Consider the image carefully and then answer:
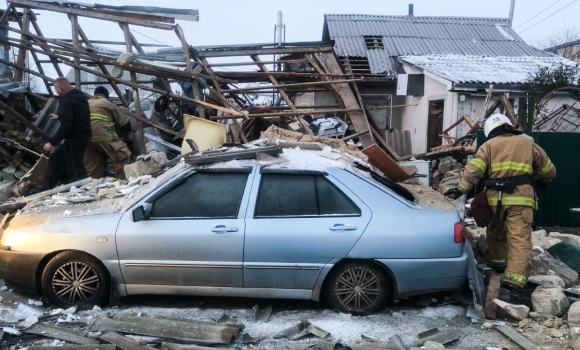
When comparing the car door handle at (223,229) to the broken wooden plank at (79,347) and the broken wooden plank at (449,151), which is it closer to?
the broken wooden plank at (79,347)

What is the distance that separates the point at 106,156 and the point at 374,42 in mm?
13156

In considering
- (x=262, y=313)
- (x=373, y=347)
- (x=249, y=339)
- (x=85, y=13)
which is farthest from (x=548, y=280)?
(x=85, y=13)

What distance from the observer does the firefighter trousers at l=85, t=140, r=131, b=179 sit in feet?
29.5

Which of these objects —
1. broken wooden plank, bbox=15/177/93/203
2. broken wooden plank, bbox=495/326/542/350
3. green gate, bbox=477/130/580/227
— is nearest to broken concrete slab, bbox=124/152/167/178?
broken wooden plank, bbox=15/177/93/203

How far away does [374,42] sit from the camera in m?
20.2

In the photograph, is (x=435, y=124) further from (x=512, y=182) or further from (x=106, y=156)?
(x=512, y=182)

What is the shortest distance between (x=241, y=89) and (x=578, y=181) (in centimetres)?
653

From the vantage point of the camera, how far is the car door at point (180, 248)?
4.94m

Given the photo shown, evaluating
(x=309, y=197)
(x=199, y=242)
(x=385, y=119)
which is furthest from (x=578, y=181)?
(x=385, y=119)

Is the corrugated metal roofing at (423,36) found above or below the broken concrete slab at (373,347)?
above

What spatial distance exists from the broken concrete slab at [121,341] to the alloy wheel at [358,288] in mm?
1674

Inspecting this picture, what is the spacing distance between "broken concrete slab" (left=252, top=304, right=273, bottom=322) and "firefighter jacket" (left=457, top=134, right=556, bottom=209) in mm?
2269

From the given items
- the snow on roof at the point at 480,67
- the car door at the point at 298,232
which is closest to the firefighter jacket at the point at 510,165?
the car door at the point at 298,232

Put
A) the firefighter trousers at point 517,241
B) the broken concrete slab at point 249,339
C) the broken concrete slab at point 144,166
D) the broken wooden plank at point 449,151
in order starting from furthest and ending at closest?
the broken wooden plank at point 449,151, the broken concrete slab at point 144,166, the firefighter trousers at point 517,241, the broken concrete slab at point 249,339
